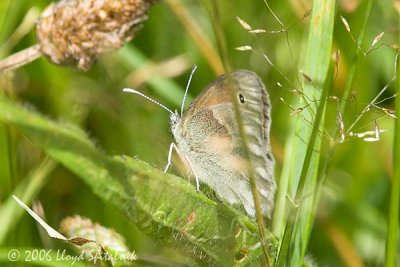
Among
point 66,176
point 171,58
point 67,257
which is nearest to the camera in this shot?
point 67,257

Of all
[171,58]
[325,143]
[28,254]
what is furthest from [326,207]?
[28,254]

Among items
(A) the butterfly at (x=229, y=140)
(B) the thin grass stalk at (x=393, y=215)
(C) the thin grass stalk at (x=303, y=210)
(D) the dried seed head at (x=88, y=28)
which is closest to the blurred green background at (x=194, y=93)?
(A) the butterfly at (x=229, y=140)

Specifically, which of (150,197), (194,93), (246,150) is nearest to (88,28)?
(150,197)

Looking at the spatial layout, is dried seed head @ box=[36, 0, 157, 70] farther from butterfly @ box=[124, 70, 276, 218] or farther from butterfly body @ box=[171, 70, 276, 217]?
butterfly body @ box=[171, 70, 276, 217]

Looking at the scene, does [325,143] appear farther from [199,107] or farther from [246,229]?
[246,229]

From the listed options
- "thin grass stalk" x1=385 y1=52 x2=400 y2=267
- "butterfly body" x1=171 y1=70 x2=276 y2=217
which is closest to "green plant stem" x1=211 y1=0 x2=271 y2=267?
"thin grass stalk" x1=385 y1=52 x2=400 y2=267

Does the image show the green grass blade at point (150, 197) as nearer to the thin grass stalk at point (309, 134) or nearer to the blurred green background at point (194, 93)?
the thin grass stalk at point (309, 134)
